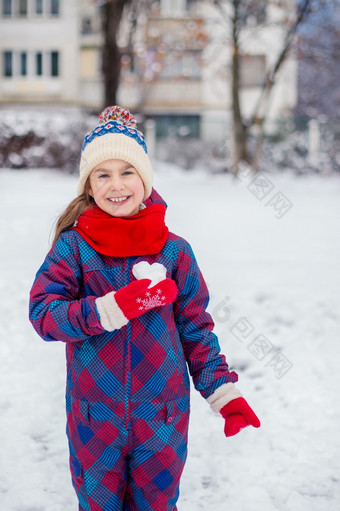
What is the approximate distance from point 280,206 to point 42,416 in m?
7.73

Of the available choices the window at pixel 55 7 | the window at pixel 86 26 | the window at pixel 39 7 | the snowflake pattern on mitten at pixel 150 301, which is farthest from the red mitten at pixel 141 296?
the window at pixel 39 7

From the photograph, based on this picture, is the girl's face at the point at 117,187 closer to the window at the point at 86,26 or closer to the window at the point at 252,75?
the window at the point at 252,75

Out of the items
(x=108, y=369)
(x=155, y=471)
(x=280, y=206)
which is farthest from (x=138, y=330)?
(x=280, y=206)

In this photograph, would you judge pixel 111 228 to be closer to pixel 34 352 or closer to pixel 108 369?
pixel 108 369

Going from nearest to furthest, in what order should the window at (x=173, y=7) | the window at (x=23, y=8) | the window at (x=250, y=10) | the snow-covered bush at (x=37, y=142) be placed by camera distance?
the window at (x=250, y=10), the snow-covered bush at (x=37, y=142), the window at (x=173, y=7), the window at (x=23, y=8)

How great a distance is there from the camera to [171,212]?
8805 millimetres

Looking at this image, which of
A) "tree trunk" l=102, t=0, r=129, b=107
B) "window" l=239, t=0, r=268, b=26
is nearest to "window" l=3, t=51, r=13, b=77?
"tree trunk" l=102, t=0, r=129, b=107


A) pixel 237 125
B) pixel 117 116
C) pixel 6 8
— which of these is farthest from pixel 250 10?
pixel 6 8

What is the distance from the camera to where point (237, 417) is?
6.52 ft

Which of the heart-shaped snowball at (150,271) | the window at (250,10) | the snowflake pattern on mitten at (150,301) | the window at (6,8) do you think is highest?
the window at (6,8)

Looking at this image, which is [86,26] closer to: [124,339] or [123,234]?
[123,234]

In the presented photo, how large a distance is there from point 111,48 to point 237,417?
42.1 ft

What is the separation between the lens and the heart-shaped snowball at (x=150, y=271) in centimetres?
186

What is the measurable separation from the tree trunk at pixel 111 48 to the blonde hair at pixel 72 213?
11869 millimetres
